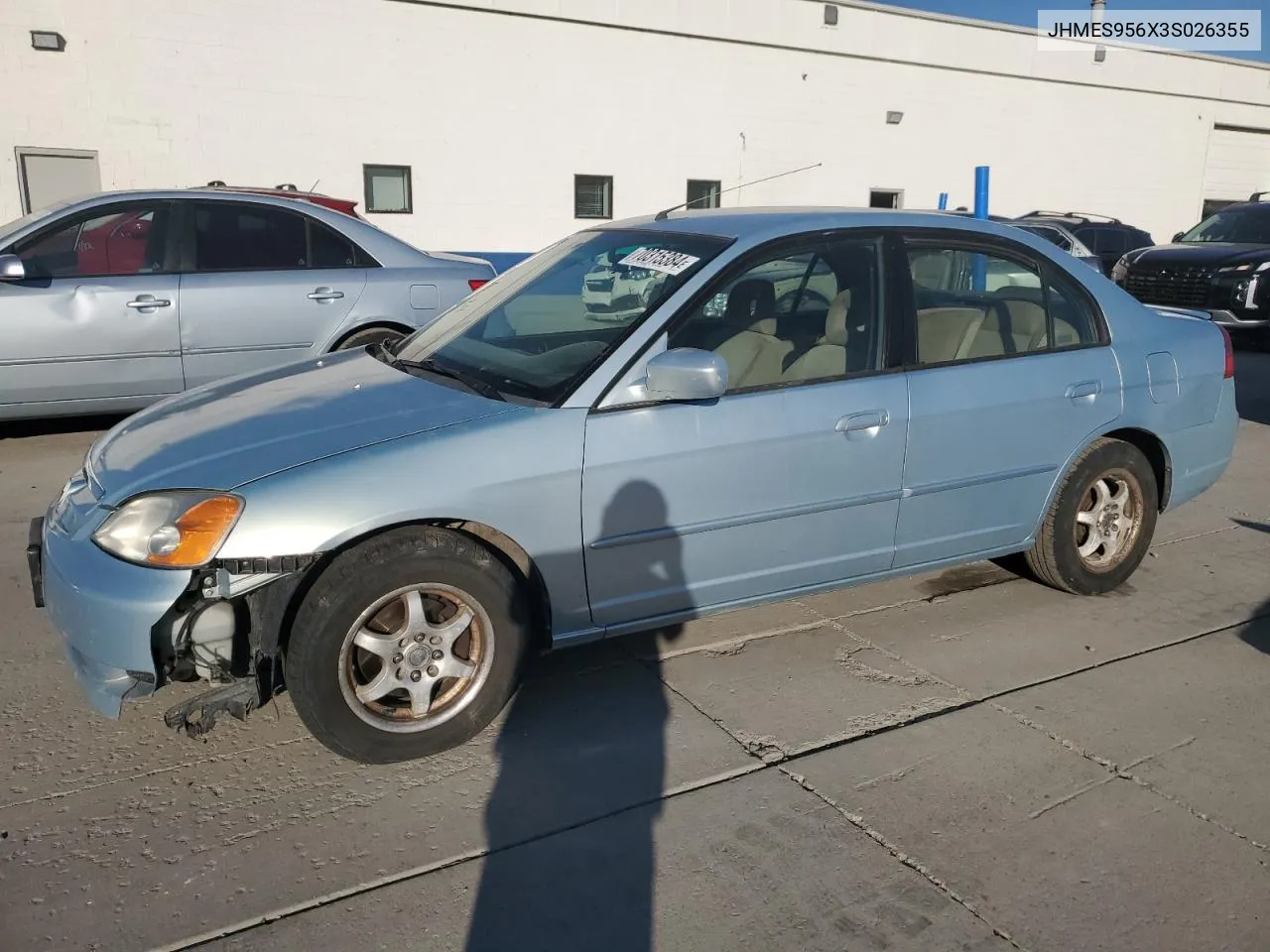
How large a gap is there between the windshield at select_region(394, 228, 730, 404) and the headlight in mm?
982

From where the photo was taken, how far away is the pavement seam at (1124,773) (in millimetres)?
3004

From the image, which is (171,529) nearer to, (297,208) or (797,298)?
(797,298)

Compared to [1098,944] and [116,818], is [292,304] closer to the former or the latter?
[116,818]

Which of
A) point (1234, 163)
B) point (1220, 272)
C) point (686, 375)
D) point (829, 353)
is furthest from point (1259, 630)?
point (1234, 163)

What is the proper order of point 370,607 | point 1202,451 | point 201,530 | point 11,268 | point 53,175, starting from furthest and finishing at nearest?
point 53,175 < point 11,268 < point 1202,451 < point 370,607 < point 201,530

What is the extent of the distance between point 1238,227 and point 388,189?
37.6ft

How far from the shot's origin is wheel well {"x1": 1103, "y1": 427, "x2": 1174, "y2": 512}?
4.54m

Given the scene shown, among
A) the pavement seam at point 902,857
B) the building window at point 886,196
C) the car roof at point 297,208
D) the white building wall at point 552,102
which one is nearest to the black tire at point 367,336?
the car roof at point 297,208

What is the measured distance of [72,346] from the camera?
21.0 ft

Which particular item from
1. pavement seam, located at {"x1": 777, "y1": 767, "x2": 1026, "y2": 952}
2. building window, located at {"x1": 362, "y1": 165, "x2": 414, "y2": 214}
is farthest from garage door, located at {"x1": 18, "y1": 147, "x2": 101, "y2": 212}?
pavement seam, located at {"x1": 777, "y1": 767, "x2": 1026, "y2": 952}

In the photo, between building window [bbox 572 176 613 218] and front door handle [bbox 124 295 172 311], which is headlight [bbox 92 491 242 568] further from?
building window [bbox 572 176 613 218]

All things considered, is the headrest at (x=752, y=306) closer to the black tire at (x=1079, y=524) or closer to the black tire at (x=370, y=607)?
the black tire at (x=370, y=607)

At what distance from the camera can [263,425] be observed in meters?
3.30

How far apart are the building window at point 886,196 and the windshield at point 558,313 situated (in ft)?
55.6
